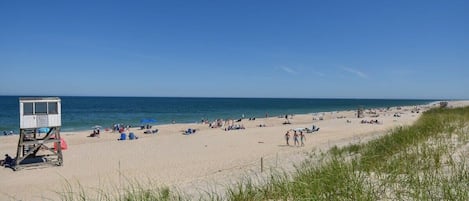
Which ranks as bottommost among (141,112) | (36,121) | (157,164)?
(157,164)

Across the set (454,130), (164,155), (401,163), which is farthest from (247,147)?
(401,163)

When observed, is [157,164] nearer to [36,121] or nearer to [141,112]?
[36,121]

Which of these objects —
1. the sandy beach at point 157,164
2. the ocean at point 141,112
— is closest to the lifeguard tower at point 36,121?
the sandy beach at point 157,164

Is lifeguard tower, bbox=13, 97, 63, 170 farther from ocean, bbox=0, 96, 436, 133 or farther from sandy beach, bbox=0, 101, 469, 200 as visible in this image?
ocean, bbox=0, 96, 436, 133

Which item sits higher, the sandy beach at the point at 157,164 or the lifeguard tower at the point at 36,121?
the lifeguard tower at the point at 36,121

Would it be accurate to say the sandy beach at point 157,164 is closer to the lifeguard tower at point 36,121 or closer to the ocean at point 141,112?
the lifeguard tower at point 36,121

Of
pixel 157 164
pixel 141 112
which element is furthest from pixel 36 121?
pixel 141 112

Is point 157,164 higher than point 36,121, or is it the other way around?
point 36,121

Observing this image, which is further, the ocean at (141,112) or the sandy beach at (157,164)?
the ocean at (141,112)

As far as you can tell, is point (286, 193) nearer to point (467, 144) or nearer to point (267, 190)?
point (267, 190)

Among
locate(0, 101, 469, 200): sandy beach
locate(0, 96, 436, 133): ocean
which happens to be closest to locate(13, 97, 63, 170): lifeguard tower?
locate(0, 101, 469, 200): sandy beach

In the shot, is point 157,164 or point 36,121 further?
point 157,164

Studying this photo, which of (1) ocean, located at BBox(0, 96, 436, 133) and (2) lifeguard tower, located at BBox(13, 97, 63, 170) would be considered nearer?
(2) lifeguard tower, located at BBox(13, 97, 63, 170)

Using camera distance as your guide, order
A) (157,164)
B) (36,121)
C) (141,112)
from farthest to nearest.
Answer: (141,112) → (157,164) → (36,121)
